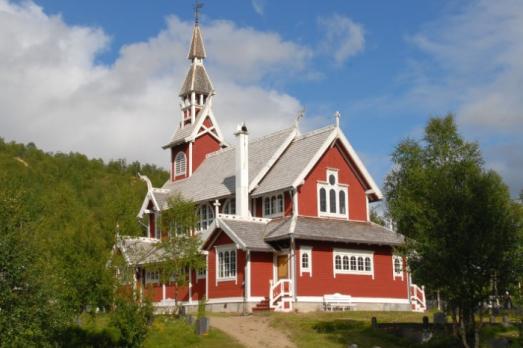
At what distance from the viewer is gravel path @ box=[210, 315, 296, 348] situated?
28.9 meters

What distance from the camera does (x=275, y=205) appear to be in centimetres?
4409

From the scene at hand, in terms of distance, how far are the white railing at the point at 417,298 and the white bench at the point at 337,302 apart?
4.92 meters

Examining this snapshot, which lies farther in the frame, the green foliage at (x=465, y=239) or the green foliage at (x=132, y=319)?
the green foliage at (x=132, y=319)

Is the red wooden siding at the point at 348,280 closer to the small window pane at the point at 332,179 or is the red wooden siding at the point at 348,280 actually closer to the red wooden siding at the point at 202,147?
the small window pane at the point at 332,179

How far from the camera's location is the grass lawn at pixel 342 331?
27.9 meters

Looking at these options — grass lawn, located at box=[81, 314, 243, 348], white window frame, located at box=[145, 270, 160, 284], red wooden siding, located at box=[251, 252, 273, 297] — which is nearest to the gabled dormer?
white window frame, located at box=[145, 270, 160, 284]

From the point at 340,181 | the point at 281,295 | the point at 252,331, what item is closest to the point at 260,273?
the point at 281,295

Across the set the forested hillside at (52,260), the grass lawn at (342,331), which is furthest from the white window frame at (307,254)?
the forested hillside at (52,260)

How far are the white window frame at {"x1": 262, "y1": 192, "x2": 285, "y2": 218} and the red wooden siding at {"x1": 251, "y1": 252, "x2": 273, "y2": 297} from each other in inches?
134

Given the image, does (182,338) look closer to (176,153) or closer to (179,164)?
(179,164)

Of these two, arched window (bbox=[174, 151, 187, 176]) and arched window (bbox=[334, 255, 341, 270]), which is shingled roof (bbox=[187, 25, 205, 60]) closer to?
arched window (bbox=[174, 151, 187, 176])

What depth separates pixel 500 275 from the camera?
24.5 m

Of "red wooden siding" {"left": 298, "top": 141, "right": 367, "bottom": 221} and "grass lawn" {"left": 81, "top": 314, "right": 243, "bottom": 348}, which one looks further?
"red wooden siding" {"left": 298, "top": 141, "right": 367, "bottom": 221}

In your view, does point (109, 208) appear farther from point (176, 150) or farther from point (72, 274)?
point (176, 150)
